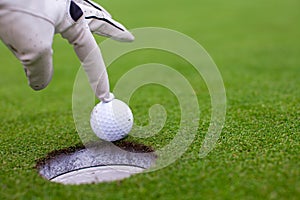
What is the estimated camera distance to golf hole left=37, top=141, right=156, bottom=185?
2754mm

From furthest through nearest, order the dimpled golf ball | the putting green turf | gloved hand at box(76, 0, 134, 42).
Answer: the dimpled golf ball
gloved hand at box(76, 0, 134, 42)
the putting green turf

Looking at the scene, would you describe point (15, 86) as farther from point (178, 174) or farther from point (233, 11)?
point (233, 11)

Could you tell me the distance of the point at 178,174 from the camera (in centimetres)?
246

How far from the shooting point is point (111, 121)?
9.65 feet

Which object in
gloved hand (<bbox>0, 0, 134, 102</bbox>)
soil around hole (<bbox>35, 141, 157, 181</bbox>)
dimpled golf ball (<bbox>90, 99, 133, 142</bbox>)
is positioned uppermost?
gloved hand (<bbox>0, 0, 134, 102</bbox>)

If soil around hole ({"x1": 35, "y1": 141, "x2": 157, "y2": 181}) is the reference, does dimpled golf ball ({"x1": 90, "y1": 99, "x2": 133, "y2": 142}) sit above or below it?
above

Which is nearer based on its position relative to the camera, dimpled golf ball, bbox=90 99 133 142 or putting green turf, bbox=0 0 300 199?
putting green turf, bbox=0 0 300 199

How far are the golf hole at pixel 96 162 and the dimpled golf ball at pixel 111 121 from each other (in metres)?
0.10

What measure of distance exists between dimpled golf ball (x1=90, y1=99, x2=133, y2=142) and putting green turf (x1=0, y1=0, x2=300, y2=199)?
6.3 inches

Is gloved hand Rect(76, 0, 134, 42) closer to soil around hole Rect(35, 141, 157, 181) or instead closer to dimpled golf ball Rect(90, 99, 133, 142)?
dimpled golf ball Rect(90, 99, 133, 142)

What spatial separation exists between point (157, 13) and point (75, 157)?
7441mm

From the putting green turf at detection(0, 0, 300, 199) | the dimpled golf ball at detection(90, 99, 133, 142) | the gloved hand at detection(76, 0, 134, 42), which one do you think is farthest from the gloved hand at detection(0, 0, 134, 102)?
the putting green turf at detection(0, 0, 300, 199)

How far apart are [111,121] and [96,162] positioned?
0.31 m

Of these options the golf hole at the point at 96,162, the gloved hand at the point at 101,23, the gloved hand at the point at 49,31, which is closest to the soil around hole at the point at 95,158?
the golf hole at the point at 96,162
